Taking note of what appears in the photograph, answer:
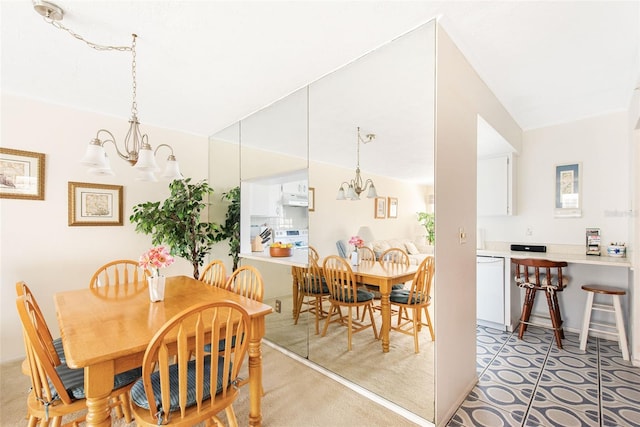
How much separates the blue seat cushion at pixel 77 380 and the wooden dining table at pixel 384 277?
5.22ft

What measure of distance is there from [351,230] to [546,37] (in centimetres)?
183

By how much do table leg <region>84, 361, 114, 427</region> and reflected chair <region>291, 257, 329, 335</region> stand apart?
1.62m

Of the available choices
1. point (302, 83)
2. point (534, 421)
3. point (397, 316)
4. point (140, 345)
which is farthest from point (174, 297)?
point (534, 421)

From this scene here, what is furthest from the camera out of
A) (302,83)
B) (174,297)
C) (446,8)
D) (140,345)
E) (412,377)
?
(302,83)

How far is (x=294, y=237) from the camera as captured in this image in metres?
2.77

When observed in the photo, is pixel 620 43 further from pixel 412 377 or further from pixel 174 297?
pixel 174 297

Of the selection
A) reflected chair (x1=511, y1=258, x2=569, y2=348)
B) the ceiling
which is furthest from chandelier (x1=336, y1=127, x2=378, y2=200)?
reflected chair (x1=511, y1=258, x2=569, y2=348)

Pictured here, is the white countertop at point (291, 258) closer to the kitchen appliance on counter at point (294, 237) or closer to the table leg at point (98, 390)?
the kitchen appliance on counter at point (294, 237)

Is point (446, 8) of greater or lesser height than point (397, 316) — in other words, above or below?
above

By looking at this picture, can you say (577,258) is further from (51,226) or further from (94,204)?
(51,226)

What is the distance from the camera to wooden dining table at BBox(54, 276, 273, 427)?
122cm

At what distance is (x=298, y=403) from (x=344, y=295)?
2.82 ft

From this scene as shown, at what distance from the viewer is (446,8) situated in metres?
1.65

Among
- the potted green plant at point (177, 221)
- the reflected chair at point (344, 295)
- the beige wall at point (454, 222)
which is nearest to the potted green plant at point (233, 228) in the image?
the potted green plant at point (177, 221)
